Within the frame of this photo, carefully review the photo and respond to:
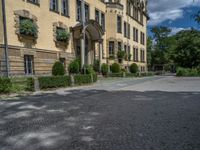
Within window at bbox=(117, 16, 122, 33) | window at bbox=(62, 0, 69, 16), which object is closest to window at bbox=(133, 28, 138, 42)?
window at bbox=(117, 16, 122, 33)

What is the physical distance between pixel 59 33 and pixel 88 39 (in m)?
6.41

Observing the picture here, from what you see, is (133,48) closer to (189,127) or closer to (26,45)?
(26,45)

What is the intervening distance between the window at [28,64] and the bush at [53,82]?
3819 millimetres

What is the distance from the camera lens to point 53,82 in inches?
569

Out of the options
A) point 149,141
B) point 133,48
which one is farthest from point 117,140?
point 133,48

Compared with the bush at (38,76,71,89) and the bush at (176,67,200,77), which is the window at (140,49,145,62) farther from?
the bush at (38,76,71,89)

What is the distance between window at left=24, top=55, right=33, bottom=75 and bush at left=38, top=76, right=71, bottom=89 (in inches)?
150

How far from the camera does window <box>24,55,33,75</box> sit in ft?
57.1

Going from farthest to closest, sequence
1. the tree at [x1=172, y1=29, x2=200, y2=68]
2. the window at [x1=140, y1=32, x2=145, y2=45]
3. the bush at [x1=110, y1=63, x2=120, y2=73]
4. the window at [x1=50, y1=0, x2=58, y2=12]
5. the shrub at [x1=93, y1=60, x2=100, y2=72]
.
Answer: the window at [x1=140, y1=32, x2=145, y2=45], the tree at [x1=172, y1=29, x2=200, y2=68], the bush at [x1=110, y1=63, x2=120, y2=73], the shrub at [x1=93, y1=60, x2=100, y2=72], the window at [x1=50, y1=0, x2=58, y2=12]

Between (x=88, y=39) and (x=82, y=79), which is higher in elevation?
(x=88, y=39)

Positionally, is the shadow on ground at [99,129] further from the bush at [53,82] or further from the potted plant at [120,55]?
the potted plant at [120,55]

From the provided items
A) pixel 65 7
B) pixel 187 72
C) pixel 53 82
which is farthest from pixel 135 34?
pixel 53 82

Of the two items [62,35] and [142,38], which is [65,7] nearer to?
[62,35]

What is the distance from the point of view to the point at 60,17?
21.0 meters
